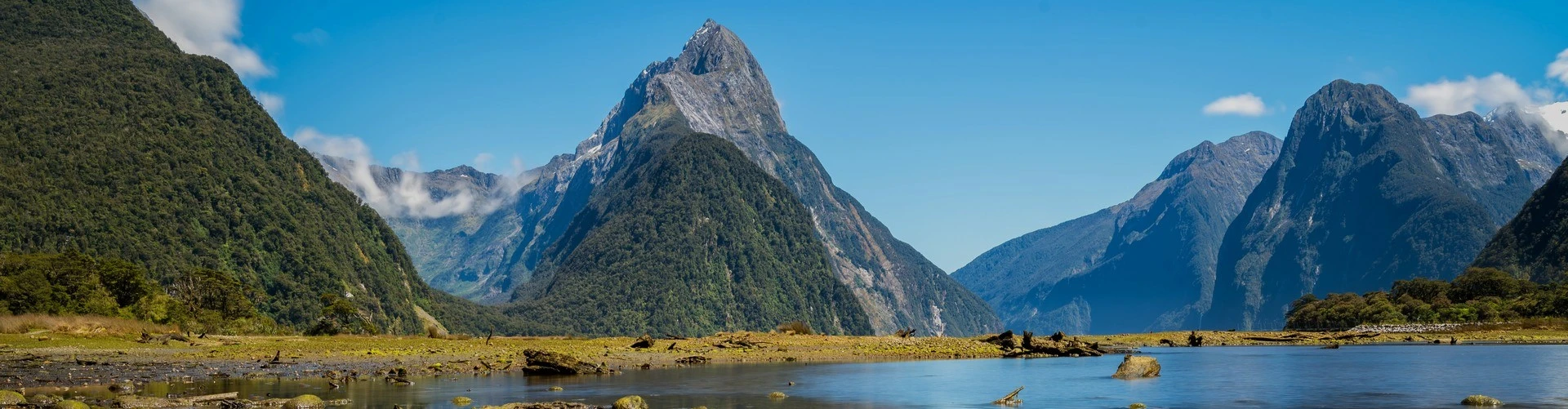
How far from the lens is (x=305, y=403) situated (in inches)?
1563

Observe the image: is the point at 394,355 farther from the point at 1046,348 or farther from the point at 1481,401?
the point at 1481,401

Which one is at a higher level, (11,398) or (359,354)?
(359,354)

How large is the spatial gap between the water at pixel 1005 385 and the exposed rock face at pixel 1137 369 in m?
0.77

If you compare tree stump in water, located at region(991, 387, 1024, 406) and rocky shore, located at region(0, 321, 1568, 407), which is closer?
tree stump in water, located at region(991, 387, 1024, 406)

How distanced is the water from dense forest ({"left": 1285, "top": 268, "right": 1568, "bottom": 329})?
250 ft

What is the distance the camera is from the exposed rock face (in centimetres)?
5938

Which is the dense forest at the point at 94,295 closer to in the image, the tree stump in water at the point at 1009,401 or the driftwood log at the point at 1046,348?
the driftwood log at the point at 1046,348

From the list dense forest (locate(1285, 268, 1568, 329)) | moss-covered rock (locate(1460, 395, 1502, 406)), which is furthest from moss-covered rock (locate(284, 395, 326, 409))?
dense forest (locate(1285, 268, 1568, 329))

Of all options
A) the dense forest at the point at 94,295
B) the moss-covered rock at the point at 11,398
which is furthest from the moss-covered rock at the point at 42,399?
the dense forest at the point at 94,295

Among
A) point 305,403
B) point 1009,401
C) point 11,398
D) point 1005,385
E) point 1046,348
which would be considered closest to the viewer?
point 11,398

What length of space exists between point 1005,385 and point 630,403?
21.2m

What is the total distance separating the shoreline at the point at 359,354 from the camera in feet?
183

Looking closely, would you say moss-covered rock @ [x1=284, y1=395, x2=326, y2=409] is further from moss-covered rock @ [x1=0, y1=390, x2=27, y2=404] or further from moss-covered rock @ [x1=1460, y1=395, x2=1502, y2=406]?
moss-covered rock @ [x1=1460, y1=395, x2=1502, y2=406]

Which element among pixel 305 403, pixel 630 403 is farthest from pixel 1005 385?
pixel 305 403
